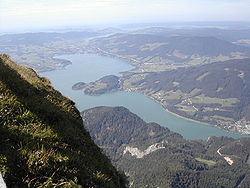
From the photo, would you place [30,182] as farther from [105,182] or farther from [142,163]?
[142,163]

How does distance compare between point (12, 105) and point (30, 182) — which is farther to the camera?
point (12, 105)

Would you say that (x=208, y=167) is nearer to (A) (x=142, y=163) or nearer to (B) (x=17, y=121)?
(A) (x=142, y=163)

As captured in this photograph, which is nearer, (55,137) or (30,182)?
(30,182)

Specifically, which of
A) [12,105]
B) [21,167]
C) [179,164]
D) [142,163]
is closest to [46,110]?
[12,105]

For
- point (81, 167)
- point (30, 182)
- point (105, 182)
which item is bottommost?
point (105, 182)

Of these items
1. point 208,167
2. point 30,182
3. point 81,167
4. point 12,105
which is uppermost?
point 12,105

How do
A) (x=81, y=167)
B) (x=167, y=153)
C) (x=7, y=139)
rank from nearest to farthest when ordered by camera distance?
(x=7, y=139)
(x=81, y=167)
(x=167, y=153)

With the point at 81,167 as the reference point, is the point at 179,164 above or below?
below

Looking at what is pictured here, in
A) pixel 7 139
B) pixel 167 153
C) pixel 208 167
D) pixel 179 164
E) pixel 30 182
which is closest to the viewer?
pixel 30 182

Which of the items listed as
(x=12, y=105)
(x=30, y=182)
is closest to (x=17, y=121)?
(x=12, y=105)
